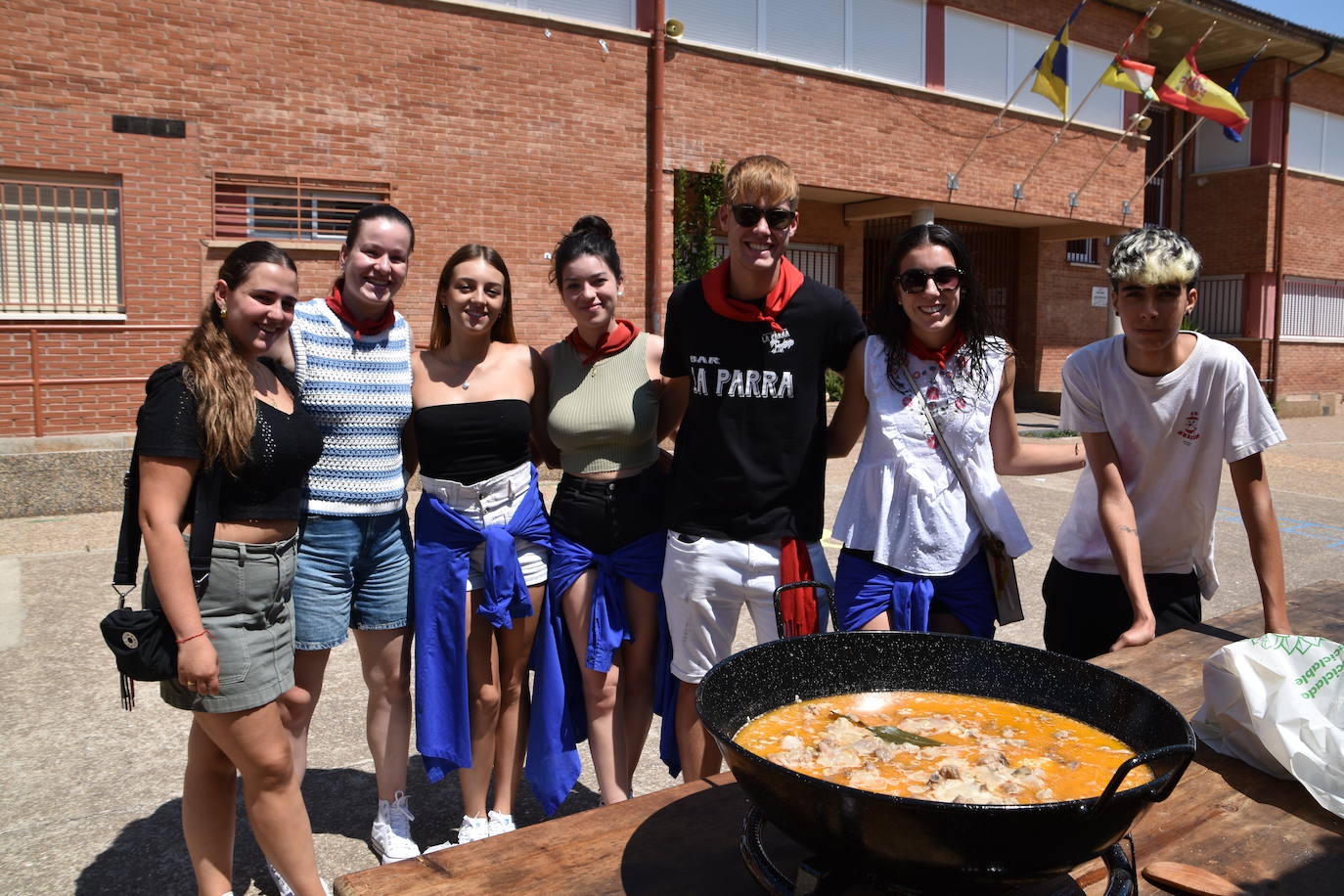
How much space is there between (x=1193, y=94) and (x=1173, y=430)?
16457 mm

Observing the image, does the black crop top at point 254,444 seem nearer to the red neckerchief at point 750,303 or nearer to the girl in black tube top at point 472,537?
the girl in black tube top at point 472,537

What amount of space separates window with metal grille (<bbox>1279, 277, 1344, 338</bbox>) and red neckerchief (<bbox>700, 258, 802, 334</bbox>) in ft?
78.4

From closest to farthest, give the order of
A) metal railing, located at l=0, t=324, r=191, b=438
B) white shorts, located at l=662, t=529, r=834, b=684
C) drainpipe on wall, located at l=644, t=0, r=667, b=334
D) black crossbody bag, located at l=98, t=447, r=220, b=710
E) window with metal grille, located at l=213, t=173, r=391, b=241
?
black crossbody bag, located at l=98, t=447, r=220, b=710 → white shorts, located at l=662, t=529, r=834, b=684 → metal railing, located at l=0, t=324, r=191, b=438 → window with metal grille, located at l=213, t=173, r=391, b=241 → drainpipe on wall, located at l=644, t=0, r=667, b=334

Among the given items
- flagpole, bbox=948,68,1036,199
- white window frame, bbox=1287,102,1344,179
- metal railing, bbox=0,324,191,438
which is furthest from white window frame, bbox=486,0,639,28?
white window frame, bbox=1287,102,1344,179

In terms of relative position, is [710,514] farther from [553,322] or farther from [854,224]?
[854,224]

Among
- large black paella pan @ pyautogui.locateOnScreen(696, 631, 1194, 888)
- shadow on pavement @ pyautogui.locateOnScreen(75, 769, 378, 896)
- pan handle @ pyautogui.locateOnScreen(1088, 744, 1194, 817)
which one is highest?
pan handle @ pyautogui.locateOnScreen(1088, 744, 1194, 817)

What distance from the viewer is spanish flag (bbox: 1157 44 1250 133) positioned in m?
16.0

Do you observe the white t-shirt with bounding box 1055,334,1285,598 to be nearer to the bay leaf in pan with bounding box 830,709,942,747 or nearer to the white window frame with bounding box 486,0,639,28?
the bay leaf in pan with bounding box 830,709,942,747

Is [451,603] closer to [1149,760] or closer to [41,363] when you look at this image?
[1149,760]

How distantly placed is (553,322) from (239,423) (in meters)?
10.4

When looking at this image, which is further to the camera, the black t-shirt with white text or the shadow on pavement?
the shadow on pavement

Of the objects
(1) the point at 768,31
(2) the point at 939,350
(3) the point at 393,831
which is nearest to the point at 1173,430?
(2) the point at 939,350

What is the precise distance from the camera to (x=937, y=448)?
273 cm

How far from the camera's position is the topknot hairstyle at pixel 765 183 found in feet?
8.75
